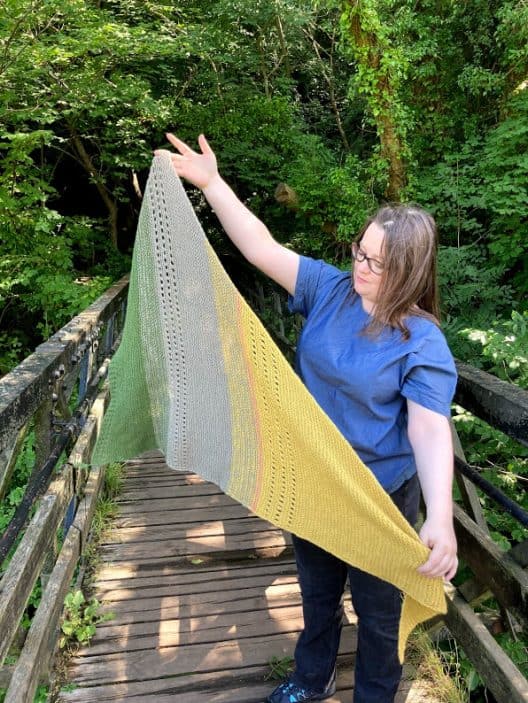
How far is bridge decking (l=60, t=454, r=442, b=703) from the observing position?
5.77ft

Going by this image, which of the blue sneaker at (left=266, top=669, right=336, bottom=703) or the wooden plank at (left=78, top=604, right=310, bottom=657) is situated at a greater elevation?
the blue sneaker at (left=266, top=669, right=336, bottom=703)

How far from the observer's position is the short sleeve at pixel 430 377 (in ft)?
3.65

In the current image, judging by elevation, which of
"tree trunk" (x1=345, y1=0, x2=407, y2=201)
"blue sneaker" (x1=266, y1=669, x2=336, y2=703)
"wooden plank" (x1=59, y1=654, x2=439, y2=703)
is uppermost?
"tree trunk" (x1=345, y1=0, x2=407, y2=201)

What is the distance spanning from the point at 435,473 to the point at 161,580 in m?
1.56

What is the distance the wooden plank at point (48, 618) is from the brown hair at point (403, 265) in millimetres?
1216

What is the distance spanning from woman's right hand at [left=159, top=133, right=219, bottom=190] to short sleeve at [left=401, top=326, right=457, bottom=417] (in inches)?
25.2

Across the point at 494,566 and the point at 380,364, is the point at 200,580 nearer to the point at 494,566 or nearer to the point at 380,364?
the point at 494,566

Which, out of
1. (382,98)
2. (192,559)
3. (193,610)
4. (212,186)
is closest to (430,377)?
(212,186)

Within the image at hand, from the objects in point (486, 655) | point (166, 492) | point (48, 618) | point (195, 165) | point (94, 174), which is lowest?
point (166, 492)

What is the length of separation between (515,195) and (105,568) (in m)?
4.12

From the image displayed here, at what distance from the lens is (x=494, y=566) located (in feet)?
4.92

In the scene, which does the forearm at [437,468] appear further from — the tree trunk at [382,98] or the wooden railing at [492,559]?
the tree trunk at [382,98]

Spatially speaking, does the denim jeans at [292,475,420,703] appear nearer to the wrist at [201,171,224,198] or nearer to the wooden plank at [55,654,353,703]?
the wooden plank at [55,654,353,703]

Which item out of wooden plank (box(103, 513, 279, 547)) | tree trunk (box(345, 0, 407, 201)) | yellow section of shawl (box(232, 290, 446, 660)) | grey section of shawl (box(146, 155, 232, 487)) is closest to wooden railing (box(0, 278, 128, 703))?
wooden plank (box(103, 513, 279, 547))
